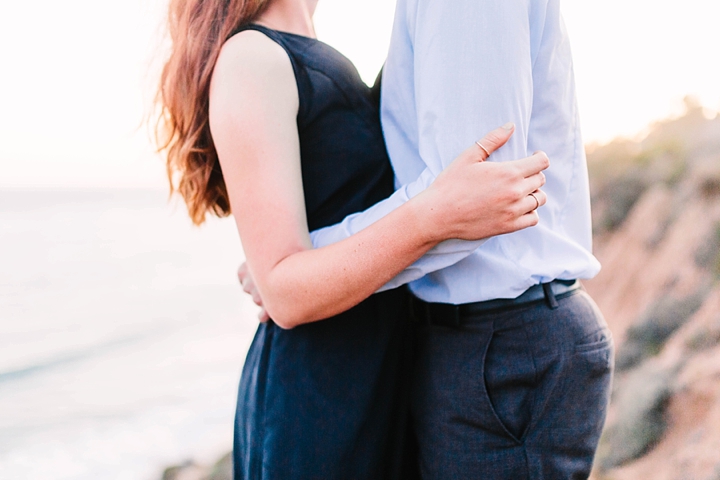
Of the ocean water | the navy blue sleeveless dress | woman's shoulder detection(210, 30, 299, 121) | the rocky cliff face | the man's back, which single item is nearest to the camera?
the man's back

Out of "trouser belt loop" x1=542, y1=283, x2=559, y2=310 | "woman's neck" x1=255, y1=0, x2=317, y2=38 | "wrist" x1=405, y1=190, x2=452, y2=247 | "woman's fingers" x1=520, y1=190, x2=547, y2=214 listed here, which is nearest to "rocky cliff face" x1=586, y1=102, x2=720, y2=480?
"trouser belt loop" x1=542, y1=283, x2=559, y2=310

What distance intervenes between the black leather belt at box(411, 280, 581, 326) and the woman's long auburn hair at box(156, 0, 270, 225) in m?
0.73

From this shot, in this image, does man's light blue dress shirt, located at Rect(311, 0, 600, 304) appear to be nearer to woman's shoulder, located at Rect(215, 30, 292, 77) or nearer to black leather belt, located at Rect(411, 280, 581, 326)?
black leather belt, located at Rect(411, 280, 581, 326)

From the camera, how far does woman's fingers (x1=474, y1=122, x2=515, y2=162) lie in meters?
1.08

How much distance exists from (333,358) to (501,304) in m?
0.44

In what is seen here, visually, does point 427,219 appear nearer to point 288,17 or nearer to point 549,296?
point 549,296

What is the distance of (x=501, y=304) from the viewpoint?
1271mm

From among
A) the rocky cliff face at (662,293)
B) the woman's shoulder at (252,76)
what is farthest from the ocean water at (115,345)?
the woman's shoulder at (252,76)

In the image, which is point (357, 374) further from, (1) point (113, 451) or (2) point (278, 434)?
(1) point (113, 451)

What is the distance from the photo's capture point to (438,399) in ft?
4.38

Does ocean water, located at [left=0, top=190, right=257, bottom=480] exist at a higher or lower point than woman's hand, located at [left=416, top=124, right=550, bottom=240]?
lower

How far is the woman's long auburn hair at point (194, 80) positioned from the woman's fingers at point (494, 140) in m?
0.69

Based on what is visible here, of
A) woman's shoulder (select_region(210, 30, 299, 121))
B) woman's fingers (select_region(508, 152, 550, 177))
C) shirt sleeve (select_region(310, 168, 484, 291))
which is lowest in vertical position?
shirt sleeve (select_region(310, 168, 484, 291))

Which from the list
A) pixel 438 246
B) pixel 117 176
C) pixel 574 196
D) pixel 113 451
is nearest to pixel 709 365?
pixel 574 196
